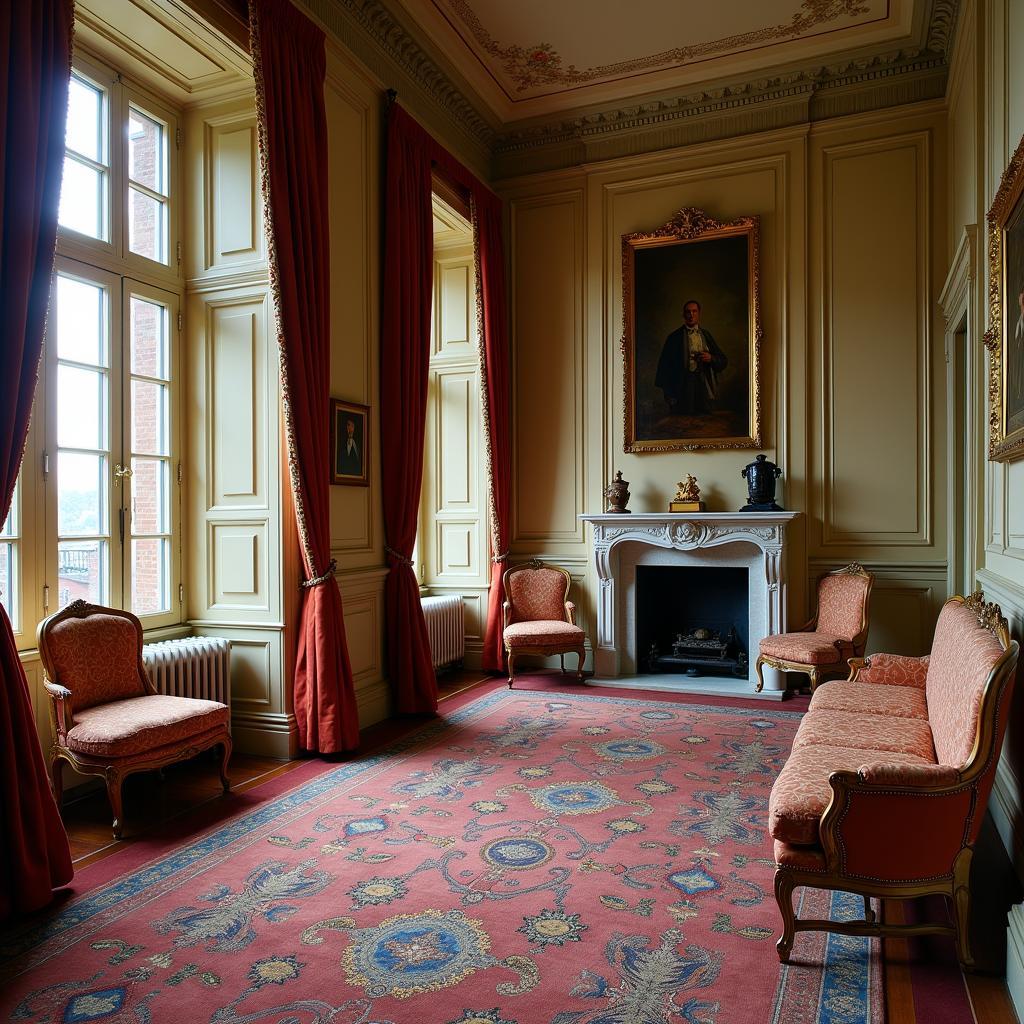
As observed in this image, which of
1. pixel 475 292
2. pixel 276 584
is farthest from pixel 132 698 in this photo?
pixel 475 292

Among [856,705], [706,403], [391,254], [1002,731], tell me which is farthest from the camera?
[706,403]

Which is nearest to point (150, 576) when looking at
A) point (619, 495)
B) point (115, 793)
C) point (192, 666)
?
point (192, 666)

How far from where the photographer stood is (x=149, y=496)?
151 inches

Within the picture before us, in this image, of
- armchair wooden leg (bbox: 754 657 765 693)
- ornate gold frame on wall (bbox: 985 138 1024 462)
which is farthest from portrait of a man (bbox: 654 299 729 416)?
ornate gold frame on wall (bbox: 985 138 1024 462)

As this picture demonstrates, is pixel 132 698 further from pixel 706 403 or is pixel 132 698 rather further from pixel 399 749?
pixel 706 403

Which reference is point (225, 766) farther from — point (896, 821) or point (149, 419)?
point (896, 821)

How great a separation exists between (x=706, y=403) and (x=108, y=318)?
12.4 ft

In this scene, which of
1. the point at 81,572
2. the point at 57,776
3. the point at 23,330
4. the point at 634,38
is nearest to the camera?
the point at 23,330

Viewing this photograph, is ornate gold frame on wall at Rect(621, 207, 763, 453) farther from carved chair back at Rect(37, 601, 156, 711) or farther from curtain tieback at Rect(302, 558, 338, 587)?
carved chair back at Rect(37, 601, 156, 711)

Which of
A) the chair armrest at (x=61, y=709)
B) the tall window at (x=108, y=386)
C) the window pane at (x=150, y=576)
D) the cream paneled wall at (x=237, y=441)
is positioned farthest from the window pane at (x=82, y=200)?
the chair armrest at (x=61, y=709)

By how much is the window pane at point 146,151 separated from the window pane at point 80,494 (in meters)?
1.43

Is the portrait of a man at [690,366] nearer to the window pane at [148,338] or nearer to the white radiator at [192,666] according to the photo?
the window pane at [148,338]

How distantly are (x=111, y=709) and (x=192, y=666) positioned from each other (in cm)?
58

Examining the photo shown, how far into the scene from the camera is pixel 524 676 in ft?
19.1
